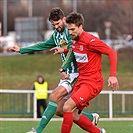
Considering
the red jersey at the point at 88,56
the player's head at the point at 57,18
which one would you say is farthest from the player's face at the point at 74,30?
the player's head at the point at 57,18

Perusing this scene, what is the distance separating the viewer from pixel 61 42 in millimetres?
11242

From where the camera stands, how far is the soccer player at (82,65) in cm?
1032

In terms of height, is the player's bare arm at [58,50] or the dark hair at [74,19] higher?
the dark hair at [74,19]

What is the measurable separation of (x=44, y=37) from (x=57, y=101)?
49.1 m

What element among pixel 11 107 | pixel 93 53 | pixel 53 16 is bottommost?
pixel 11 107

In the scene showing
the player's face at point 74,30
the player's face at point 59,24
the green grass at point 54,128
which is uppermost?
the player's face at point 59,24

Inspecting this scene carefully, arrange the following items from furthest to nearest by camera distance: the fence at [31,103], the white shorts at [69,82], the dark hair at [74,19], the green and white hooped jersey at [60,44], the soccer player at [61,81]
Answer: the fence at [31,103]
the green and white hooped jersey at [60,44]
the white shorts at [69,82]
the soccer player at [61,81]
the dark hair at [74,19]

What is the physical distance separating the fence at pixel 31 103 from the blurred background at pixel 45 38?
5cm

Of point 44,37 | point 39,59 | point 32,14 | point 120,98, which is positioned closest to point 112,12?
point 44,37

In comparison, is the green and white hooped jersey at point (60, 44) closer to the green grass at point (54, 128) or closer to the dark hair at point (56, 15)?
the dark hair at point (56, 15)

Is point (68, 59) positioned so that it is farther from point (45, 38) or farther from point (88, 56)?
point (45, 38)

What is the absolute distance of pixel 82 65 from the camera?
10.6 meters

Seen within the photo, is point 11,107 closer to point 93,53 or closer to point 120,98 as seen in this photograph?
point 120,98

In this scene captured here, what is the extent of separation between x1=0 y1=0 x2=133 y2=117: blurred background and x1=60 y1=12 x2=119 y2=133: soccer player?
1172cm
